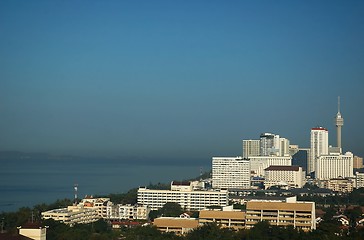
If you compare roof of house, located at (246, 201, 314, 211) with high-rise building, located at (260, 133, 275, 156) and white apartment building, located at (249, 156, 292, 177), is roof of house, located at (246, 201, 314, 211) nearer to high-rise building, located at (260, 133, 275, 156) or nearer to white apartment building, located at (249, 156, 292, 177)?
white apartment building, located at (249, 156, 292, 177)

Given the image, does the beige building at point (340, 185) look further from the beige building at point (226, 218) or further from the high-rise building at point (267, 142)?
the beige building at point (226, 218)

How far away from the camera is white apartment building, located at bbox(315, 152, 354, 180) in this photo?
158ft

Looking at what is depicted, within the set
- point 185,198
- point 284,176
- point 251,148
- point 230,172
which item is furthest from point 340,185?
point 185,198

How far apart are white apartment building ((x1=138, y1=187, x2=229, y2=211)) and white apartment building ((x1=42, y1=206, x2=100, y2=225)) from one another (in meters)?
5.22

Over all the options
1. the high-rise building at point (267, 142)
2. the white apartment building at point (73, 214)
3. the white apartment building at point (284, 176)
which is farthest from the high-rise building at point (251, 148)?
the white apartment building at point (73, 214)

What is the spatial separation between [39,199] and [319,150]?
2221cm

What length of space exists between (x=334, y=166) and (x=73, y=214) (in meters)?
28.7

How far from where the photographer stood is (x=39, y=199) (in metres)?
34.6

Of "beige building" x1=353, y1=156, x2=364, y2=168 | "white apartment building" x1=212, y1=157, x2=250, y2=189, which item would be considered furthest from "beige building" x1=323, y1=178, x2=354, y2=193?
"beige building" x1=353, y1=156, x2=364, y2=168

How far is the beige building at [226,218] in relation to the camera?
20484 millimetres

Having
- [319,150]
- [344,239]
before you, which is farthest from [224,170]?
[344,239]

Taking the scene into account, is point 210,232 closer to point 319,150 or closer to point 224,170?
point 224,170

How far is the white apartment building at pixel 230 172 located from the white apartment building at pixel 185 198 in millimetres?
13081

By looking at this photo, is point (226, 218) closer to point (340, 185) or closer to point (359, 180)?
point (340, 185)
